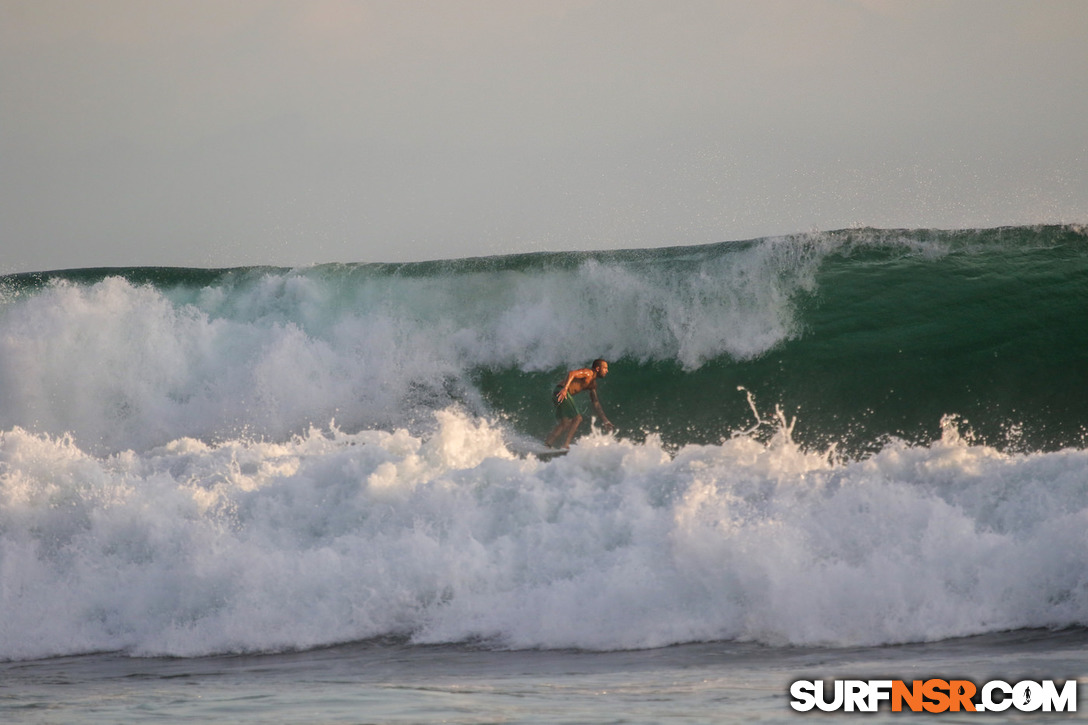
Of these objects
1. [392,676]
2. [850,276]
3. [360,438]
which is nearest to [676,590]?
[392,676]

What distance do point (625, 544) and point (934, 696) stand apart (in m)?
2.87

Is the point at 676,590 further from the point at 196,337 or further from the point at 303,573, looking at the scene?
the point at 196,337

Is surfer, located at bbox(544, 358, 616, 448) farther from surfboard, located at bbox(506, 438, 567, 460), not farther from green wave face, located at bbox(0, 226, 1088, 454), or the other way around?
green wave face, located at bbox(0, 226, 1088, 454)

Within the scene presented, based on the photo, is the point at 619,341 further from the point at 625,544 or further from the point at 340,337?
the point at 625,544

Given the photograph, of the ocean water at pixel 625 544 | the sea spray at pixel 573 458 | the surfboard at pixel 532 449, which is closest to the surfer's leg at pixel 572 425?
the surfboard at pixel 532 449

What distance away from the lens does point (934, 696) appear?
4.25 meters

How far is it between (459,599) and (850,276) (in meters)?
9.80

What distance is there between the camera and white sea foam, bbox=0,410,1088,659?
608 cm

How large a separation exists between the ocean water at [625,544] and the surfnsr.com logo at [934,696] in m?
0.16

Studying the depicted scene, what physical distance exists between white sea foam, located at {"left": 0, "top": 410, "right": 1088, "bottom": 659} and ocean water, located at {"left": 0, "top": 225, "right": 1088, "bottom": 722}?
20mm

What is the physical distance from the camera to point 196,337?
1619 cm

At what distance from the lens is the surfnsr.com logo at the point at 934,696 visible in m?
4.03

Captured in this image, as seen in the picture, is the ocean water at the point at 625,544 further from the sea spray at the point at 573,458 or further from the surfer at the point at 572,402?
the surfer at the point at 572,402

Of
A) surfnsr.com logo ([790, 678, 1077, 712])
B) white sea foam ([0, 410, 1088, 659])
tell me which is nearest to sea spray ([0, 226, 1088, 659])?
white sea foam ([0, 410, 1088, 659])
